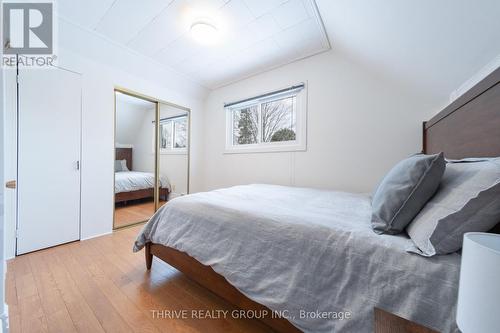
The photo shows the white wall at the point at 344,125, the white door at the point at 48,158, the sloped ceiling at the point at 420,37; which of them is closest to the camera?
the sloped ceiling at the point at 420,37

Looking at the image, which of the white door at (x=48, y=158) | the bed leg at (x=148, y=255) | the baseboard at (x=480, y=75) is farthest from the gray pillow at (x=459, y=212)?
the white door at (x=48, y=158)

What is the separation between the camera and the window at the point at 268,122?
8.91 ft

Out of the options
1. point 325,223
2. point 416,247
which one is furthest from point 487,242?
point 325,223

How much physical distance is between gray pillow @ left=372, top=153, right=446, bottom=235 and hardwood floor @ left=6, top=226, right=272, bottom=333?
37.1 inches

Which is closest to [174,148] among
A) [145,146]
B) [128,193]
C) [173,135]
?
[173,135]

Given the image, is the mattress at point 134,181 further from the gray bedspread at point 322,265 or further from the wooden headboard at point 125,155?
the gray bedspread at point 322,265

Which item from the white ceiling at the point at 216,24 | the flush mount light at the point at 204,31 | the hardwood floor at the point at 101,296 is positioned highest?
the white ceiling at the point at 216,24

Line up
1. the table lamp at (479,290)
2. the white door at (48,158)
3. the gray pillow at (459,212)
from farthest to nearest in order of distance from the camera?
1. the white door at (48,158)
2. the gray pillow at (459,212)
3. the table lamp at (479,290)

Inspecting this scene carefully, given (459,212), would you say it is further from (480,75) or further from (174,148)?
(174,148)

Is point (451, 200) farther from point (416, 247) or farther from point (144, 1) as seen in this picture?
point (144, 1)

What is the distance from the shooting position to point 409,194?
2.87 feet

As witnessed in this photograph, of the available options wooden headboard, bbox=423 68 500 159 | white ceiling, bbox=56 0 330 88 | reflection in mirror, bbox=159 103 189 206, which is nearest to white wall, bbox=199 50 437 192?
white ceiling, bbox=56 0 330 88

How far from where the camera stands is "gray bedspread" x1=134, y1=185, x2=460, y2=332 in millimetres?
685

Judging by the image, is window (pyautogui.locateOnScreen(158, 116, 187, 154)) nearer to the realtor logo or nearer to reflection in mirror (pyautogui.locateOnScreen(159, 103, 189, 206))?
reflection in mirror (pyautogui.locateOnScreen(159, 103, 189, 206))
